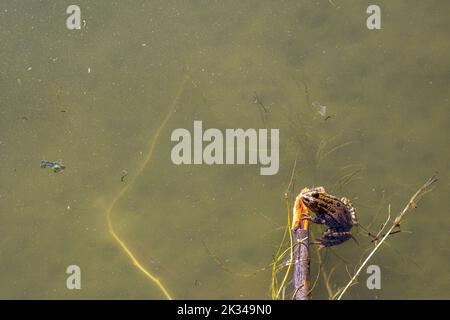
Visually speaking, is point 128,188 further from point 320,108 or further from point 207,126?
point 320,108

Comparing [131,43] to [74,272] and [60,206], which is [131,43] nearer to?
[60,206]

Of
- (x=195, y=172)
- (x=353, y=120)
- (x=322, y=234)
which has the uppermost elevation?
(x=353, y=120)

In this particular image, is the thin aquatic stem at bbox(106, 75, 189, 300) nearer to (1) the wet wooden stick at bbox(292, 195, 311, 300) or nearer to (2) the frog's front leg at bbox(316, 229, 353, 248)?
(1) the wet wooden stick at bbox(292, 195, 311, 300)

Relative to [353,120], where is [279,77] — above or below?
above

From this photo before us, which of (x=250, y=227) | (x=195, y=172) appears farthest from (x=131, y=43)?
(x=250, y=227)

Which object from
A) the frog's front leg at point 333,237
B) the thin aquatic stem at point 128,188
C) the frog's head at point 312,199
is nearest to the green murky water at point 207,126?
the thin aquatic stem at point 128,188

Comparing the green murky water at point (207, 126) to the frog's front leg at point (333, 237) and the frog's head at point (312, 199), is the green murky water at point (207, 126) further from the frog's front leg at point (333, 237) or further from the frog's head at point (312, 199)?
the frog's head at point (312, 199)
